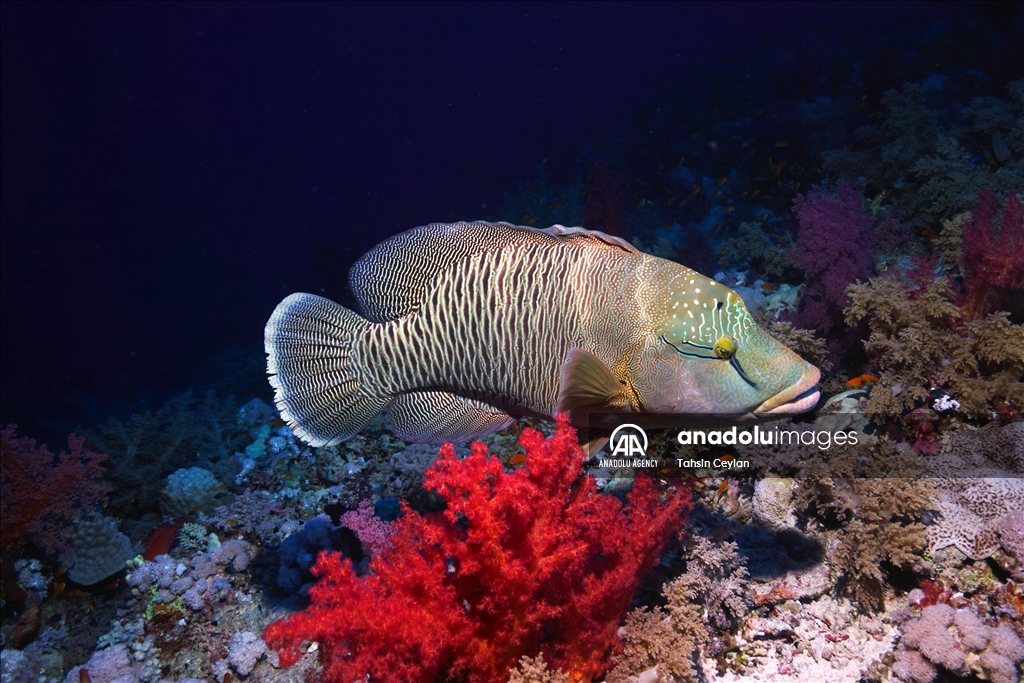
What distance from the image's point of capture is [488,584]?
2.59 meters

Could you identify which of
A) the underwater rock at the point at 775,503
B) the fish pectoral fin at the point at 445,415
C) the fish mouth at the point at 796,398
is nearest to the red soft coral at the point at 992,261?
the underwater rock at the point at 775,503

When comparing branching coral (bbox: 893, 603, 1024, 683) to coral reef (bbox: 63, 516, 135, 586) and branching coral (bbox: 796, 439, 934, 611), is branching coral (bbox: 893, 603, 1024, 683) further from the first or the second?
coral reef (bbox: 63, 516, 135, 586)

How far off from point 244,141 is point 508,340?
8096cm

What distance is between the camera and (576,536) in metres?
2.76

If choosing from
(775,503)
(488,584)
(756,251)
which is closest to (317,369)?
(488,584)

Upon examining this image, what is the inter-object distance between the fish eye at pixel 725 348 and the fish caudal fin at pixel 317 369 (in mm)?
1715

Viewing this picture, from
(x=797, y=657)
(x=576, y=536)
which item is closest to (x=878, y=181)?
(x=797, y=657)

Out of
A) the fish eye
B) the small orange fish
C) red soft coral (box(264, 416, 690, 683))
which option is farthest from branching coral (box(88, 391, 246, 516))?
the small orange fish

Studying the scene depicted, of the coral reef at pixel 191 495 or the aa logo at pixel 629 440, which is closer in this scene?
the aa logo at pixel 629 440

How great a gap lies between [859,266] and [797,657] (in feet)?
15.6

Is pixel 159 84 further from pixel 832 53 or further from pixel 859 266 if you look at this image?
pixel 859 266

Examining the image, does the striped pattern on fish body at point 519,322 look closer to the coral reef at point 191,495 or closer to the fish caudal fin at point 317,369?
the fish caudal fin at point 317,369

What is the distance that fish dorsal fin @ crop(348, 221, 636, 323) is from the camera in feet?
9.13

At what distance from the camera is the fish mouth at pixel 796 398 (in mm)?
2324
